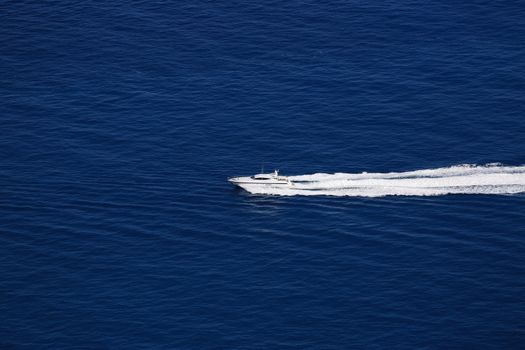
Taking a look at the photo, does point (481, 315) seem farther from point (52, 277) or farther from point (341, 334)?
point (52, 277)

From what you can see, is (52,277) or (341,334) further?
(52,277)

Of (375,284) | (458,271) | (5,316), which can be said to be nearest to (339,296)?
(375,284)

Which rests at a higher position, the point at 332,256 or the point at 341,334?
the point at 332,256

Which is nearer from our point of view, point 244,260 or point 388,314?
point 388,314

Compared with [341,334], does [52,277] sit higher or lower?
higher

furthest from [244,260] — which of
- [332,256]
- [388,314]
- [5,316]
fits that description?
[5,316]

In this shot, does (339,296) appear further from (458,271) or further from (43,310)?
(43,310)

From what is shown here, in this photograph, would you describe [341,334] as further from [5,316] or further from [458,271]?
[5,316]

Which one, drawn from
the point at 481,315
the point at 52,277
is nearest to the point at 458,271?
the point at 481,315
